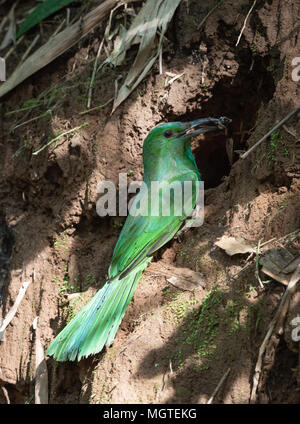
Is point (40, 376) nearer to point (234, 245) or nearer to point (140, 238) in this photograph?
point (140, 238)

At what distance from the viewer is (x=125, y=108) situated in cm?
544

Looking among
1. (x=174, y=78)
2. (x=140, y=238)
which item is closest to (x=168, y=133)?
(x=174, y=78)

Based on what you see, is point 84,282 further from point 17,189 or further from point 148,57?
point 148,57

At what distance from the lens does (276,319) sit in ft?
12.1

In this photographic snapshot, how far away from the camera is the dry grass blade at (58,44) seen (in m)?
5.81

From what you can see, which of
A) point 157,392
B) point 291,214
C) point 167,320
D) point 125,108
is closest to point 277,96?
point 291,214

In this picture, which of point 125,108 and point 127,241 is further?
point 125,108

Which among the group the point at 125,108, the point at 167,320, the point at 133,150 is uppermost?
the point at 125,108

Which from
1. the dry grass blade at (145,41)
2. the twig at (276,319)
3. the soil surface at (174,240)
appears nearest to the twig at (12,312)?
the soil surface at (174,240)

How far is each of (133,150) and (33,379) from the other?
7.01ft

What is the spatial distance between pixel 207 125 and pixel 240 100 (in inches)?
18.8

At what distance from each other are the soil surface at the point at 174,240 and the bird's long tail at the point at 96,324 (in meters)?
0.10

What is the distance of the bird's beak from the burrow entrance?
0.74ft

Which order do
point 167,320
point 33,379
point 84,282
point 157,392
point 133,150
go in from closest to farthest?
point 157,392 → point 167,320 → point 33,379 → point 84,282 → point 133,150
